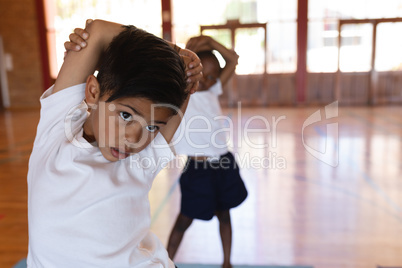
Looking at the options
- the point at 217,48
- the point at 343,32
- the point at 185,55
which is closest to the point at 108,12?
the point at 343,32

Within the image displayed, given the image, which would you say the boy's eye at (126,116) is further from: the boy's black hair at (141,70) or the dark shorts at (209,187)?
the dark shorts at (209,187)

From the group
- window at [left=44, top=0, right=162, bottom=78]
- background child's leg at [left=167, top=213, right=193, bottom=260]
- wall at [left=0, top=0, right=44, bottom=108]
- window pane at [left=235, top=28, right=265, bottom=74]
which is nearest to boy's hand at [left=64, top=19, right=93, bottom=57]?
background child's leg at [left=167, top=213, right=193, bottom=260]

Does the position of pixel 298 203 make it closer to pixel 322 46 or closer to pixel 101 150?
pixel 101 150

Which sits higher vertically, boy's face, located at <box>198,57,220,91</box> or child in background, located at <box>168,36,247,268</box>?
boy's face, located at <box>198,57,220,91</box>

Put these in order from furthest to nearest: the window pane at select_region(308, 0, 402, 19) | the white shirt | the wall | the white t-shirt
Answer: the wall < the window pane at select_region(308, 0, 402, 19) < the white shirt < the white t-shirt

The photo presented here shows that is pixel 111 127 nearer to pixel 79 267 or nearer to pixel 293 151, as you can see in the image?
pixel 79 267

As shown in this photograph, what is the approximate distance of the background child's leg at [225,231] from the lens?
202 centimetres

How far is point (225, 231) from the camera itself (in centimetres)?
203

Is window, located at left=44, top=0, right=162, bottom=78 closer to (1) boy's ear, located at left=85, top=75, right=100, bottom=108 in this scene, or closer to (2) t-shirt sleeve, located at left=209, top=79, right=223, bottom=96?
(2) t-shirt sleeve, located at left=209, top=79, right=223, bottom=96

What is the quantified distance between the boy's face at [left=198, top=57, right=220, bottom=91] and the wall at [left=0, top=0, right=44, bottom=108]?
29.2 ft

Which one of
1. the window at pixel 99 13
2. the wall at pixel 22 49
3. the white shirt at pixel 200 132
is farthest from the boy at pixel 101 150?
the wall at pixel 22 49

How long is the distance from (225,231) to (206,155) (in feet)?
1.51

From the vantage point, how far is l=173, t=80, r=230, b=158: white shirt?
185 centimetres

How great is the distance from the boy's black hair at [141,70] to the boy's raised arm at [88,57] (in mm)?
40
